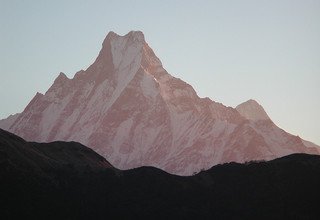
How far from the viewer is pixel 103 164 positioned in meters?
194

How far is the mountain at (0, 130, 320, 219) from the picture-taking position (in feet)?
468

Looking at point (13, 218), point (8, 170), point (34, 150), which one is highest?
A: point (34, 150)

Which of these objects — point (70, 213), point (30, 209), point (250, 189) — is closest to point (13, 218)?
point (30, 209)

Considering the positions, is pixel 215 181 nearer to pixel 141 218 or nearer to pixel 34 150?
pixel 141 218

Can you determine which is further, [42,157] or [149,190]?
[42,157]

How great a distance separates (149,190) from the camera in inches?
6363

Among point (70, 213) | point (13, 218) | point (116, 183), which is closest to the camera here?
point (13, 218)

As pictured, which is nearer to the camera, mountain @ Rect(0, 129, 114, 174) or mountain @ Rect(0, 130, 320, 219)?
mountain @ Rect(0, 130, 320, 219)

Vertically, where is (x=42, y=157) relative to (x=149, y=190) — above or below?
below

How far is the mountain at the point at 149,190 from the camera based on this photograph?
142 m

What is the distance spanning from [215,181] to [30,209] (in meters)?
52.8

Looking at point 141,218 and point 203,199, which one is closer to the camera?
point 141,218

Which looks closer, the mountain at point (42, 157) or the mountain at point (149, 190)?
the mountain at point (149, 190)

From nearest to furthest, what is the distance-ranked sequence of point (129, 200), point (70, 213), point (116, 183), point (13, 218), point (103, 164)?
point (13, 218)
point (70, 213)
point (129, 200)
point (116, 183)
point (103, 164)
